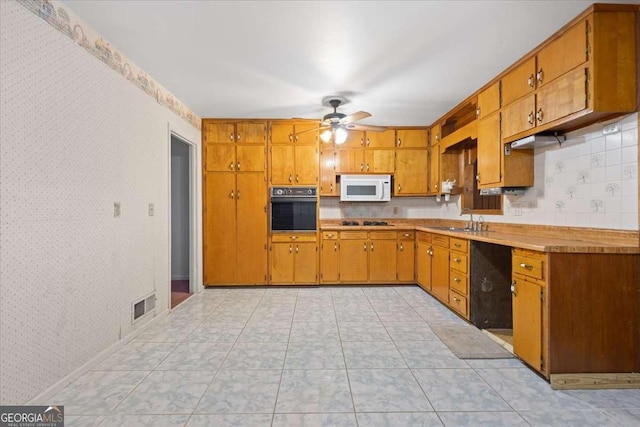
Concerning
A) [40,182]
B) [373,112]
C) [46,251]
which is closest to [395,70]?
[373,112]

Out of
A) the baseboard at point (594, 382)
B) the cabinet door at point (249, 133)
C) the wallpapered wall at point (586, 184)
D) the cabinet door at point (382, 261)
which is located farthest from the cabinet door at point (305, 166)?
the baseboard at point (594, 382)

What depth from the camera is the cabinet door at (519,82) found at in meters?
2.57

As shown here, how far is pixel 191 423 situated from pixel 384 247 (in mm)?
3458

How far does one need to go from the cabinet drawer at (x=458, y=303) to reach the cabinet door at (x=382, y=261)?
47.3 inches

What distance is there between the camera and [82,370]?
83.6 inches

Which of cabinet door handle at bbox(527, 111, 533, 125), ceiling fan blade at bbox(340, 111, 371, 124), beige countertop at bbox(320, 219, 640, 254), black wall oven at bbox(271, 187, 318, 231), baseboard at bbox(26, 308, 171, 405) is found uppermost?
ceiling fan blade at bbox(340, 111, 371, 124)

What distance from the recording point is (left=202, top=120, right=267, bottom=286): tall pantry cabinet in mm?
4449

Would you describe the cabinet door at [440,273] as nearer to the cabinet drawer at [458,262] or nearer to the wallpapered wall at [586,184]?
the cabinet drawer at [458,262]

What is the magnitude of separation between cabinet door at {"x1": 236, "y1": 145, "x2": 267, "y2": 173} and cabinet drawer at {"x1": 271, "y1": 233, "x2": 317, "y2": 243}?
3.39ft

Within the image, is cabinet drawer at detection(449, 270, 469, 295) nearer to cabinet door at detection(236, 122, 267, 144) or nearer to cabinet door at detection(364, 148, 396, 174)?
cabinet door at detection(364, 148, 396, 174)

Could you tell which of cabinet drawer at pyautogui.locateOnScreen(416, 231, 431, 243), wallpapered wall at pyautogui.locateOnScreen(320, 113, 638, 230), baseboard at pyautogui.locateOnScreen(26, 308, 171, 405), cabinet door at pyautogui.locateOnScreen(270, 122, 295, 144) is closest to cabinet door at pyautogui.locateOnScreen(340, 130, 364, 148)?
cabinet door at pyautogui.locateOnScreen(270, 122, 295, 144)

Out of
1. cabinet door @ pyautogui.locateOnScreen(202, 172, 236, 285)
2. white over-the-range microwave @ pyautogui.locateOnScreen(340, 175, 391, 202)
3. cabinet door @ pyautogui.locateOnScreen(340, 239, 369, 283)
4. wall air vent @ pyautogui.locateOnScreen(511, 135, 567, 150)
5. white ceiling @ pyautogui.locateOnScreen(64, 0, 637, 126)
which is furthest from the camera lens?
white over-the-range microwave @ pyautogui.locateOnScreen(340, 175, 391, 202)

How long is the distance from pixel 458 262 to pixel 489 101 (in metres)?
A: 1.79

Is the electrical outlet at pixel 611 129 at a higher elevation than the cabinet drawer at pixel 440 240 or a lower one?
higher
